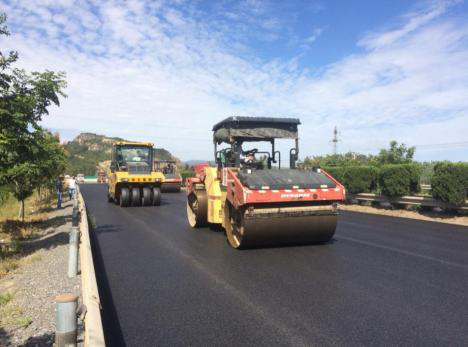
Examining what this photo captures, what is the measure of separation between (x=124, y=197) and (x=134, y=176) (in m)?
1.03

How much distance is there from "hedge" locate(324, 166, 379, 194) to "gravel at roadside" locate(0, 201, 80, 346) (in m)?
12.2

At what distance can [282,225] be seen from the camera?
751cm

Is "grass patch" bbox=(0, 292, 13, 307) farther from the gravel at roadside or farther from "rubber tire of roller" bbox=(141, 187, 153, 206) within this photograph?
"rubber tire of roller" bbox=(141, 187, 153, 206)

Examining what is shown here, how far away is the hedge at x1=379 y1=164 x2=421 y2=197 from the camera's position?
49.7 ft

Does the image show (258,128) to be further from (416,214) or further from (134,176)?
(134,176)

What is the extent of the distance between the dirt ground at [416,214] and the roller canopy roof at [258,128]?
6.97m

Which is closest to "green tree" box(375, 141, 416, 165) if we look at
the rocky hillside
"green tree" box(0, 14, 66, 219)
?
"green tree" box(0, 14, 66, 219)

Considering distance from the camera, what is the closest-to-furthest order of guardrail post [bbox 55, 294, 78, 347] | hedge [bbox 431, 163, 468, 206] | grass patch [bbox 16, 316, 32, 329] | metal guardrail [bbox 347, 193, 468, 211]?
guardrail post [bbox 55, 294, 78, 347] → grass patch [bbox 16, 316, 32, 329] → hedge [bbox 431, 163, 468, 206] → metal guardrail [bbox 347, 193, 468, 211]

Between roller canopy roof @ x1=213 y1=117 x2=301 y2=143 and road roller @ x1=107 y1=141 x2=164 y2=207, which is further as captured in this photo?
road roller @ x1=107 y1=141 x2=164 y2=207

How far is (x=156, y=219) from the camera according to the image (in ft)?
43.2

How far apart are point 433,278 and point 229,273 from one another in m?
3.03

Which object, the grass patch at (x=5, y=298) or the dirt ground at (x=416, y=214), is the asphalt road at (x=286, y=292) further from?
the dirt ground at (x=416, y=214)

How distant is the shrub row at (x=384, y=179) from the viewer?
15211 mm

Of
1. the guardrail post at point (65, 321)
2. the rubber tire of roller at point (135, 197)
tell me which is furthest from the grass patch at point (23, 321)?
the rubber tire of roller at point (135, 197)
